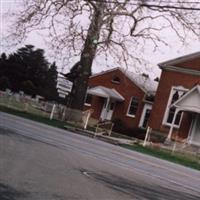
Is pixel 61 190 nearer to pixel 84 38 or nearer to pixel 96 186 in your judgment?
pixel 96 186

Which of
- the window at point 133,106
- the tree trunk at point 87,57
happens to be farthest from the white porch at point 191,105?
the window at point 133,106

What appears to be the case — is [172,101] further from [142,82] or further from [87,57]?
[142,82]

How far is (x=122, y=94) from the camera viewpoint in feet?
187

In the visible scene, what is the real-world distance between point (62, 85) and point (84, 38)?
14.8ft

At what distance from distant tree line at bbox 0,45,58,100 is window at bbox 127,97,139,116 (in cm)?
2522

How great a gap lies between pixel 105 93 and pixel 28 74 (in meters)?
28.7

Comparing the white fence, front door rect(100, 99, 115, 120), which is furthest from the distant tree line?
the white fence

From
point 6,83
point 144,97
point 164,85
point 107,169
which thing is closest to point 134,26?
point 164,85

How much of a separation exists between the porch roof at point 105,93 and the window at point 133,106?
101 centimetres

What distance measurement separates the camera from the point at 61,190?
10125 mm

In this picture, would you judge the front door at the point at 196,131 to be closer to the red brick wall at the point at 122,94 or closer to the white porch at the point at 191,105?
the white porch at the point at 191,105

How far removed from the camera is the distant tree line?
80.5 metres

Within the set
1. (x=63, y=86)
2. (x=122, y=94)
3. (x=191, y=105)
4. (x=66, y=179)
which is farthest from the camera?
(x=122, y=94)

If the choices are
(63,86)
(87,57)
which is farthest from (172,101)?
(63,86)
